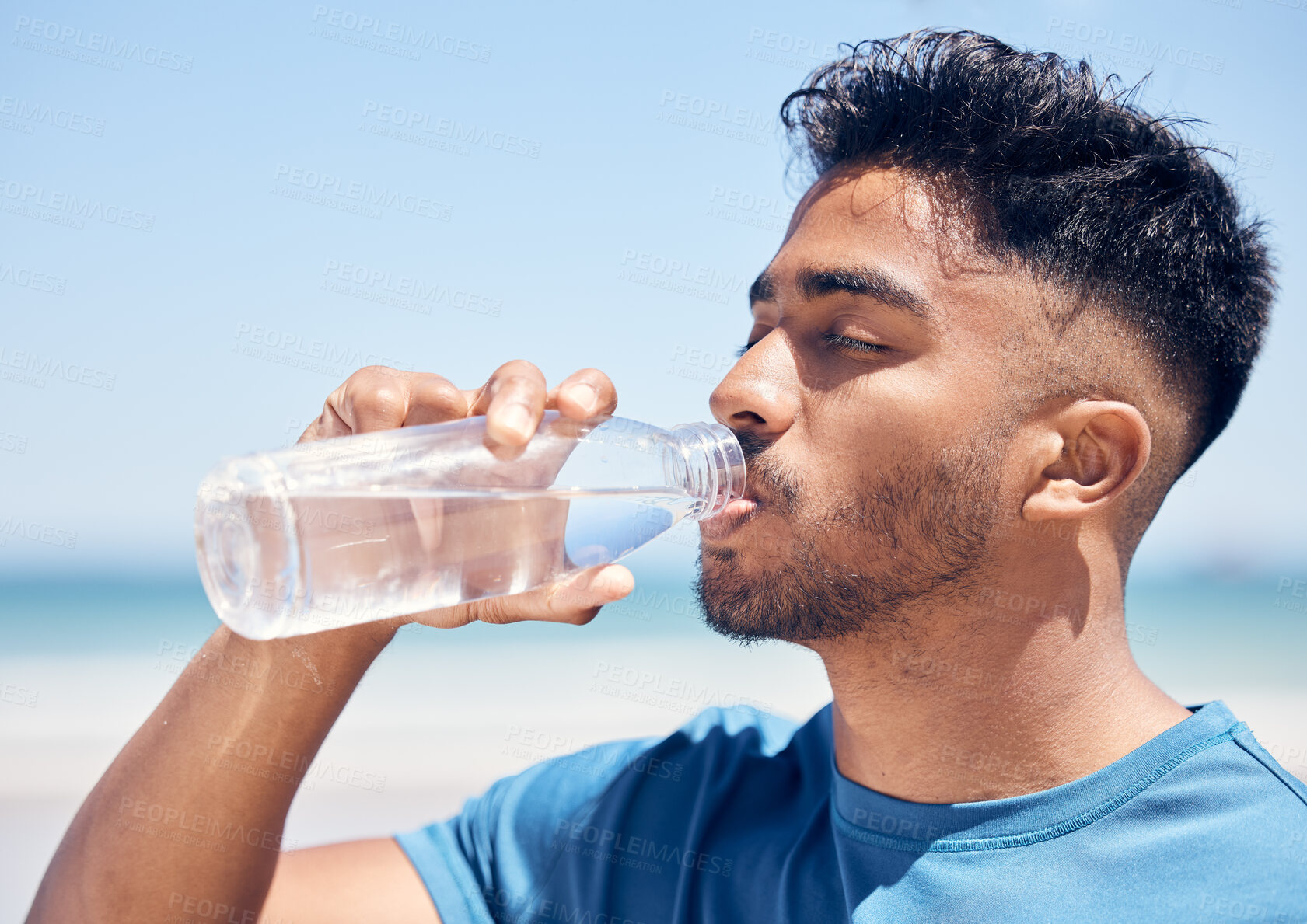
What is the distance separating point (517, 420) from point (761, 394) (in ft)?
1.74

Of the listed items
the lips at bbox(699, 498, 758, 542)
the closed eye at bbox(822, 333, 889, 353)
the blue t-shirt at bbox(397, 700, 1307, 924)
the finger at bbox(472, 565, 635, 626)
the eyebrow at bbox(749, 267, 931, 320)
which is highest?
the eyebrow at bbox(749, 267, 931, 320)

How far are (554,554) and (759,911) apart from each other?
2.62 feet

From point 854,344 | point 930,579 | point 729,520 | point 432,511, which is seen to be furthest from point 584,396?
point 930,579

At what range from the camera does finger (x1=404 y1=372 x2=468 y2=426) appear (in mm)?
1441

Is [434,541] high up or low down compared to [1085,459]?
down

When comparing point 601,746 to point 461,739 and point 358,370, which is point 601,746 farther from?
point 461,739

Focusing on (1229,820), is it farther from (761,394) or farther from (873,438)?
(761,394)

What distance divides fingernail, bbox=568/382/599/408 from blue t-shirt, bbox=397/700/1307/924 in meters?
0.90

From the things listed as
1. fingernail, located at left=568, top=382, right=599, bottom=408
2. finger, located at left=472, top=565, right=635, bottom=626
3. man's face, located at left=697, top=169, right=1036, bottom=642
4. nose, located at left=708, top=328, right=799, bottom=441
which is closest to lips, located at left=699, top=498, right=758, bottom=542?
man's face, located at left=697, top=169, right=1036, bottom=642

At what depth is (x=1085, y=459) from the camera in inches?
65.1

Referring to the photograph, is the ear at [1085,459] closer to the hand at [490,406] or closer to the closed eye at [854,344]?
the closed eye at [854,344]

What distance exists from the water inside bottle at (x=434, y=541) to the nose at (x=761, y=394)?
0.17 meters

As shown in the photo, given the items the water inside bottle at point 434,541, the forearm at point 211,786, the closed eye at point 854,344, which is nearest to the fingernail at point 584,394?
the water inside bottle at point 434,541

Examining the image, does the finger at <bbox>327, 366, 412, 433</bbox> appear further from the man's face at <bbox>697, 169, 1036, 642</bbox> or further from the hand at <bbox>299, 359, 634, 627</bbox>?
the man's face at <bbox>697, 169, 1036, 642</bbox>
